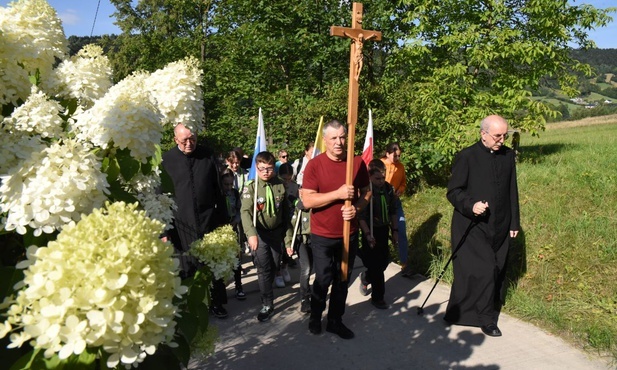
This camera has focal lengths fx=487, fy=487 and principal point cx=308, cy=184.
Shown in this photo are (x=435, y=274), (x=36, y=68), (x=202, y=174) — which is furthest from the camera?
(x=435, y=274)

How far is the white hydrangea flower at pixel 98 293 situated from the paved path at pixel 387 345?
3177 mm

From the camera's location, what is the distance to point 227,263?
2277mm

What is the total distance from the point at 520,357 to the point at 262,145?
4.38m

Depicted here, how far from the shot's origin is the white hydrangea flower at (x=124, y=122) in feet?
5.41

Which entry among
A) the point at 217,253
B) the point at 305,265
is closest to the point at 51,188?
the point at 217,253

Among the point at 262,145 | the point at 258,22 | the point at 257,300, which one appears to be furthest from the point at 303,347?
the point at 258,22

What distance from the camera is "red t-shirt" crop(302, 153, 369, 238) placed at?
479 cm

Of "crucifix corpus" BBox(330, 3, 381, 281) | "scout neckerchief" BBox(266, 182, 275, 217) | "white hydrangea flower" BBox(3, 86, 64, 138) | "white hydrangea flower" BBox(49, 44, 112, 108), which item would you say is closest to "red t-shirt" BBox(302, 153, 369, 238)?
"crucifix corpus" BBox(330, 3, 381, 281)

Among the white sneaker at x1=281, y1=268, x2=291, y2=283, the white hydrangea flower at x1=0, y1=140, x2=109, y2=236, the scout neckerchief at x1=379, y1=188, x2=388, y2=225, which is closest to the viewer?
the white hydrangea flower at x1=0, y1=140, x2=109, y2=236

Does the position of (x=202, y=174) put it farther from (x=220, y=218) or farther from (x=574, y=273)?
(x=574, y=273)

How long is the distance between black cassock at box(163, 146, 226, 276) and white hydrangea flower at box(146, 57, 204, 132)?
270cm

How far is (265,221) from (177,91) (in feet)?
11.4

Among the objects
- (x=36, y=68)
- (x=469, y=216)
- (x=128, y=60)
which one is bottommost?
(x=469, y=216)

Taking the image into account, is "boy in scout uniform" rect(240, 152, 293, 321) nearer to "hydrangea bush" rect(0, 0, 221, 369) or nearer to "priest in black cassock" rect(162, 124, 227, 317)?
"priest in black cassock" rect(162, 124, 227, 317)
